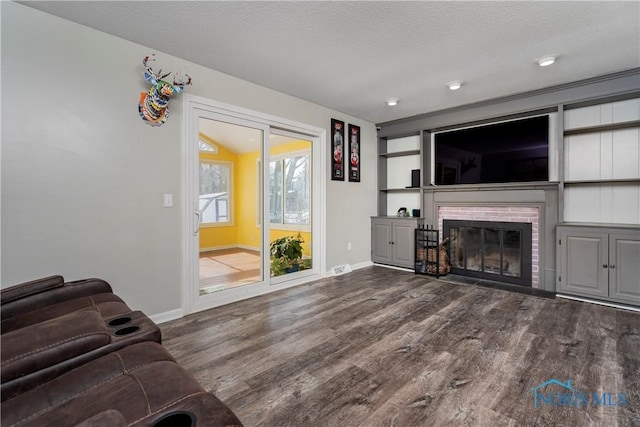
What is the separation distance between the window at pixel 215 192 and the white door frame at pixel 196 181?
0.45ft

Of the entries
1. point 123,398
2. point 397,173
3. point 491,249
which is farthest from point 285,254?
point 123,398

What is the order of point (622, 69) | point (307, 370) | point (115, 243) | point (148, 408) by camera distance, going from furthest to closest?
point (622, 69), point (115, 243), point (307, 370), point (148, 408)

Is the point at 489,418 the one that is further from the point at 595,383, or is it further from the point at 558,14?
the point at 558,14

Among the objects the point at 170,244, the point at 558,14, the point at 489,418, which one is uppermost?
the point at 558,14

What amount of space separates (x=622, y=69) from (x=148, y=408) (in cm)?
484

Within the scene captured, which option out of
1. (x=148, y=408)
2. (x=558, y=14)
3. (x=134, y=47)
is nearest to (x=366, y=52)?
(x=558, y=14)

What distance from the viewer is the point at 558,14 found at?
221cm

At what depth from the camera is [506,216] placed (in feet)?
13.4

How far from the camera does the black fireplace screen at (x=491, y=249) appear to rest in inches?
155

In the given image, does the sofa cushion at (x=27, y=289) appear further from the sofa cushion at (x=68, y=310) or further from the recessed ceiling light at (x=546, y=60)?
the recessed ceiling light at (x=546, y=60)

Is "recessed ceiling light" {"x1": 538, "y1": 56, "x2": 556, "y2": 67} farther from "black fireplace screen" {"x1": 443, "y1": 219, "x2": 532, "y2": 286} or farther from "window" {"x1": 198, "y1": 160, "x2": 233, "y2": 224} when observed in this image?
"window" {"x1": 198, "y1": 160, "x2": 233, "y2": 224}

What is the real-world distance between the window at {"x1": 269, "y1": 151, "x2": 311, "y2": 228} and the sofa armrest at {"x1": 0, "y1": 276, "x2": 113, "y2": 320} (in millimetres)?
2360

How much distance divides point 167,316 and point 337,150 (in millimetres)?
3181

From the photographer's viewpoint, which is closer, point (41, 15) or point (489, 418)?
point (489, 418)
